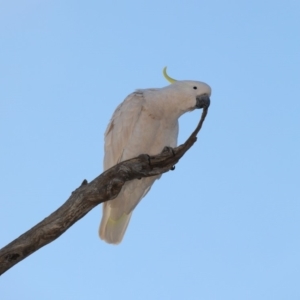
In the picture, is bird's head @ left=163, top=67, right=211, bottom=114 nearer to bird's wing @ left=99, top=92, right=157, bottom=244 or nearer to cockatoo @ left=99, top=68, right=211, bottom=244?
cockatoo @ left=99, top=68, right=211, bottom=244

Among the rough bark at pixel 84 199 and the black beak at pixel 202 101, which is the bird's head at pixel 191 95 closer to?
the black beak at pixel 202 101

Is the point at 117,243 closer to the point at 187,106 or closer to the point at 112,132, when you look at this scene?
the point at 112,132

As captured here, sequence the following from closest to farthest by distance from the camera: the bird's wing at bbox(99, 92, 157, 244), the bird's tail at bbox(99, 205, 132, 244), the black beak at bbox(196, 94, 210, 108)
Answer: the black beak at bbox(196, 94, 210, 108), the bird's wing at bbox(99, 92, 157, 244), the bird's tail at bbox(99, 205, 132, 244)

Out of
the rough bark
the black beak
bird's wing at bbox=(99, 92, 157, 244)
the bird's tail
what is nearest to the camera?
the rough bark

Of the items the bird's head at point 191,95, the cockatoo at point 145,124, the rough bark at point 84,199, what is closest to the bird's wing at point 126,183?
the cockatoo at point 145,124

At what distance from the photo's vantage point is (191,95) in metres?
4.82

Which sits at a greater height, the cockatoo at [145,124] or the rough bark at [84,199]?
the cockatoo at [145,124]

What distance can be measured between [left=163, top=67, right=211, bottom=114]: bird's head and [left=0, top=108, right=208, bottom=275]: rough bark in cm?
66

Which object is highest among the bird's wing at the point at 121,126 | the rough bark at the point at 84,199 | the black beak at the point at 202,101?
the black beak at the point at 202,101

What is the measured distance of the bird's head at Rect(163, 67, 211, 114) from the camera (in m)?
4.81

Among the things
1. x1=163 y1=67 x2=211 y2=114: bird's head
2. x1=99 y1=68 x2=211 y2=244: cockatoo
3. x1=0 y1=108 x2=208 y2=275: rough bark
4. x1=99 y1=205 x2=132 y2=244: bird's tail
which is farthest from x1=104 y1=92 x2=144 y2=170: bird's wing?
x1=0 y1=108 x2=208 y2=275: rough bark

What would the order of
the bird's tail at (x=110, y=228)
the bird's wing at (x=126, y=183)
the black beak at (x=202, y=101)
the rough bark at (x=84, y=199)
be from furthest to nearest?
the bird's tail at (x=110, y=228)
the bird's wing at (x=126, y=183)
the black beak at (x=202, y=101)
the rough bark at (x=84, y=199)

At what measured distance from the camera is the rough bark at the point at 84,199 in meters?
3.67

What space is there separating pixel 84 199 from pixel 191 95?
5.19ft
